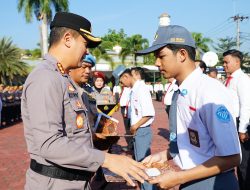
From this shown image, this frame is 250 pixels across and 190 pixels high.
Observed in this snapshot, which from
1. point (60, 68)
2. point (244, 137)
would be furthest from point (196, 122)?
point (244, 137)

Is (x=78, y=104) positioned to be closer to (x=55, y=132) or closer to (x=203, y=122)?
(x=55, y=132)

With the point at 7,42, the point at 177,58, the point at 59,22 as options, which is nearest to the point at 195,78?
the point at 177,58

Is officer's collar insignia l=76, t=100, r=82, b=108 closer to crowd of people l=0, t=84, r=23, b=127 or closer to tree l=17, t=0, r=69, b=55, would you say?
crowd of people l=0, t=84, r=23, b=127

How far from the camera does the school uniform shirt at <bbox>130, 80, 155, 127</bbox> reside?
5.09 m

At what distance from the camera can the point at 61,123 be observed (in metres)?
1.92

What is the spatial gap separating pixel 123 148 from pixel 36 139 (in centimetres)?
684

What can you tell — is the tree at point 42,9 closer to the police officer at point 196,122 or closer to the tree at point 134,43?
the tree at point 134,43

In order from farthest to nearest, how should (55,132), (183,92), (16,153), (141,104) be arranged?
(16,153) < (141,104) < (183,92) < (55,132)

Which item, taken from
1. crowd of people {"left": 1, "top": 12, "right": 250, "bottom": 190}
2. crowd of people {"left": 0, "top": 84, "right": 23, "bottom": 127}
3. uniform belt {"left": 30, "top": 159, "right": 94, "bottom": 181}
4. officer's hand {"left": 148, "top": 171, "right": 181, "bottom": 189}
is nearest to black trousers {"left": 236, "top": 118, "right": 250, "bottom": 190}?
crowd of people {"left": 1, "top": 12, "right": 250, "bottom": 190}

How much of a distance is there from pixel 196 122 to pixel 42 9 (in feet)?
83.1

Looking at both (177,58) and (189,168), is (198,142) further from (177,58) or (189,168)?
(177,58)

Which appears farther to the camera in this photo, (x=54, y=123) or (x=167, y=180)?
(x=167, y=180)

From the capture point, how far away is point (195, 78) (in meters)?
2.20

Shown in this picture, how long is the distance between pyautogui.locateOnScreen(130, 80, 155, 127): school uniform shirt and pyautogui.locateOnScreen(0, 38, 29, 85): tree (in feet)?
82.5
